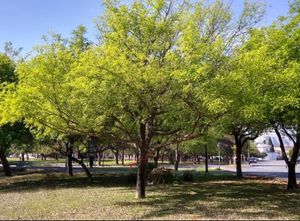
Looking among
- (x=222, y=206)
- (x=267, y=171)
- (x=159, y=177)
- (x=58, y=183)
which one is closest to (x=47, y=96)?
(x=222, y=206)

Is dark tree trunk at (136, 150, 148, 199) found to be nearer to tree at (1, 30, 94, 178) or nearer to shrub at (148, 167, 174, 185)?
tree at (1, 30, 94, 178)

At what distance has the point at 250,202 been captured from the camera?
55.8ft

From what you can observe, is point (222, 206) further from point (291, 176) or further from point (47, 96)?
point (291, 176)

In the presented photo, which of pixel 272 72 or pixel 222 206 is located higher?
pixel 272 72

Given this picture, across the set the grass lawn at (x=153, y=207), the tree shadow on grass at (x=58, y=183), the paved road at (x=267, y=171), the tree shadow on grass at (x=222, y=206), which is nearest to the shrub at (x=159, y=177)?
the tree shadow on grass at (x=58, y=183)

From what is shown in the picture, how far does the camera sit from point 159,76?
14.3 metres

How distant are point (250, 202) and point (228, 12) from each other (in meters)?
7.95

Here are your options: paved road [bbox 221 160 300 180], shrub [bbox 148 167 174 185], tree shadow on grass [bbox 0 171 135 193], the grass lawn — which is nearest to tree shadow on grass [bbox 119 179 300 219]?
the grass lawn

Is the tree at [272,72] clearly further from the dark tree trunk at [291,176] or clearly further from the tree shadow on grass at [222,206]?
the dark tree trunk at [291,176]

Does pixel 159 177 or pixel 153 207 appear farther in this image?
pixel 159 177

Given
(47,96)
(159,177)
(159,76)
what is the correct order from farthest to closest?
(159,177) → (47,96) → (159,76)

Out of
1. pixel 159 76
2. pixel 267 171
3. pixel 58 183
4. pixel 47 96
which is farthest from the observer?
pixel 267 171

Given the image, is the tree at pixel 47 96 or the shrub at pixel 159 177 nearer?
the tree at pixel 47 96

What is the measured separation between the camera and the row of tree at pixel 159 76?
572 inches
